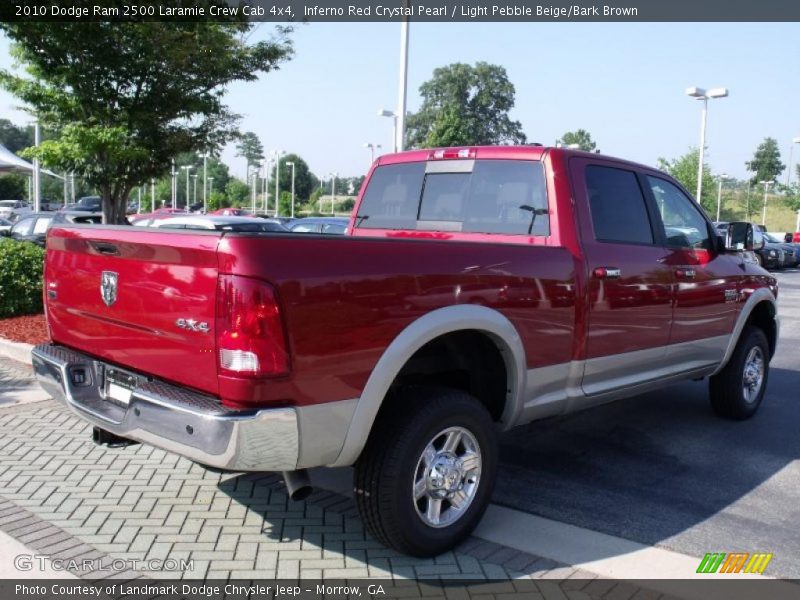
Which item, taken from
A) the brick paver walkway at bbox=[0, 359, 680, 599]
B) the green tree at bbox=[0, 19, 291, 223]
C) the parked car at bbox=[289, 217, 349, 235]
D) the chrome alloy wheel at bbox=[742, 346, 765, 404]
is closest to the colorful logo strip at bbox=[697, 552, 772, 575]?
the brick paver walkway at bbox=[0, 359, 680, 599]

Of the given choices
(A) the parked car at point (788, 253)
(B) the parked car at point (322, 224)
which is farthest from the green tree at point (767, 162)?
(B) the parked car at point (322, 224)

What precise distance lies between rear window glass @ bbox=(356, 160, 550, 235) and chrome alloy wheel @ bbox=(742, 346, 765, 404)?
2.90 m

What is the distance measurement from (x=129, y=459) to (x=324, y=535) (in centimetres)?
172

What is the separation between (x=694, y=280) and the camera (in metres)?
5.20

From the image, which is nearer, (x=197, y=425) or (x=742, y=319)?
(x=197, y=425)

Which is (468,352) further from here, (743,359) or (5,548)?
(743,359)

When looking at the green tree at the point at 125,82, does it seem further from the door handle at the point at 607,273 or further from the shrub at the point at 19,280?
the door handle at the point at 607,273

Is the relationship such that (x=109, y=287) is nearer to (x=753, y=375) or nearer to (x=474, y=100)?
(x=753, y=375)

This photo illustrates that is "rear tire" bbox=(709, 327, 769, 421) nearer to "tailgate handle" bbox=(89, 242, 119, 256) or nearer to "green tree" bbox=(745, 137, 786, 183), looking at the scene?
"tailgate handle" bbox=(89, 242, 119, 256)

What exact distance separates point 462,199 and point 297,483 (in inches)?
93.3

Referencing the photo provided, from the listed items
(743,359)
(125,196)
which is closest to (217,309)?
(743,359)

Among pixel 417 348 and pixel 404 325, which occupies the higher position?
pixel 404 325

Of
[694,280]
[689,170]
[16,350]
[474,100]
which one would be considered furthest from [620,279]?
[474,100]

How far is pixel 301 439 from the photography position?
2924 mm
